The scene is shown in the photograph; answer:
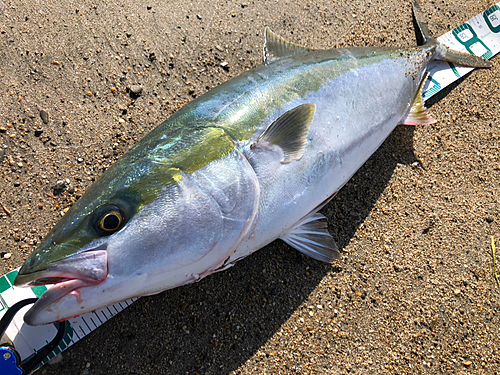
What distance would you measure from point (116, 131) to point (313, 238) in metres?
1.55

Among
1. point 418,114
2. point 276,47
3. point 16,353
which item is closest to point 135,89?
point 276,47

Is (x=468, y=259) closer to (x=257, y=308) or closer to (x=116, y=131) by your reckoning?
(x=257, y=308)

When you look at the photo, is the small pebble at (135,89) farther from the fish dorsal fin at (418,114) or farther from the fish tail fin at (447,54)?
the fish tail fin at (447,54)

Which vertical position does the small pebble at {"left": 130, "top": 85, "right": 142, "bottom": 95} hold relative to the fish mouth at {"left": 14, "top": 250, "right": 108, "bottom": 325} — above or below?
above

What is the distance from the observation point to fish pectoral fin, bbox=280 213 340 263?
214 centimetres

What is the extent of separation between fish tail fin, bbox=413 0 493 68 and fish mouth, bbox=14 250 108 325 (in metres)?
2.84

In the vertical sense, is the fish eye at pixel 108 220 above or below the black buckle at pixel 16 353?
above

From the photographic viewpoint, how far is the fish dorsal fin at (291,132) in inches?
70.3

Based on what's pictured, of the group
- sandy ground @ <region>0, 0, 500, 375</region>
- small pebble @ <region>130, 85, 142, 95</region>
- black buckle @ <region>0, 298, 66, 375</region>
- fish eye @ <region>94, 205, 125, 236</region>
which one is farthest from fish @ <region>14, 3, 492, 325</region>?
small pebble @ <region>130, 85, 142, 95</region>

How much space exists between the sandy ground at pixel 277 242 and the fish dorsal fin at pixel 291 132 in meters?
0.73

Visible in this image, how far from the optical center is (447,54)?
2.74m

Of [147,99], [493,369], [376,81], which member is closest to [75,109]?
[147,99]

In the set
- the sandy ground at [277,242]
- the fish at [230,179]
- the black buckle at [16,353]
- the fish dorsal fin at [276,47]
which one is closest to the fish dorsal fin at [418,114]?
Result: the fish at [230,179]

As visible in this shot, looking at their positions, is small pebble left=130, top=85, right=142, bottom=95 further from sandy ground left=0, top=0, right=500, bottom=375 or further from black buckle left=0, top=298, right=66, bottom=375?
black buckle left=0, top=298, right=66, bottom=375
